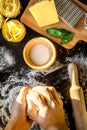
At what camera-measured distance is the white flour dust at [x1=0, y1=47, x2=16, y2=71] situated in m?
1.33

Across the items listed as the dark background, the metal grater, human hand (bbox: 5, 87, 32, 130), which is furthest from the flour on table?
the metal grater

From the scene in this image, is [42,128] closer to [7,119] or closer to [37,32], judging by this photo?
[7,119]

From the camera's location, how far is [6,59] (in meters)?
1.34

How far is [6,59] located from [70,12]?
0.29 m

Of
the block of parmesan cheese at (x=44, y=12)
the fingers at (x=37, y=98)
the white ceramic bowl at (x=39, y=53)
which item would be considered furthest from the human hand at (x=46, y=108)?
the block of parmesan cheese at (x=44, y=12)

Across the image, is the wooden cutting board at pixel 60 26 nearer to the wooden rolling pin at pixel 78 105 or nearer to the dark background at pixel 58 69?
the dark background at pixel 58 69

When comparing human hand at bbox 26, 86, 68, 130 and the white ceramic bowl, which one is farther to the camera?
the white ceramic bowl

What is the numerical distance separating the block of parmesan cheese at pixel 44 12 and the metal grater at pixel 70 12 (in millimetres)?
24

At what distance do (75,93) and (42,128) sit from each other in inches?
7.3

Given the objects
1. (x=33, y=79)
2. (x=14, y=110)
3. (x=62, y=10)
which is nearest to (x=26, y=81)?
(x=33, y=79)

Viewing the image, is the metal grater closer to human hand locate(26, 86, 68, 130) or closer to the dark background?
the dark background

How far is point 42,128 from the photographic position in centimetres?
130

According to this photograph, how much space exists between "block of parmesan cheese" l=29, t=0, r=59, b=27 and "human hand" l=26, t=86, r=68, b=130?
0.79ft

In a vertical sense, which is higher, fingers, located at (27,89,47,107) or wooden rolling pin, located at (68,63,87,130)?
fingers, located at (27,89,47,107)
